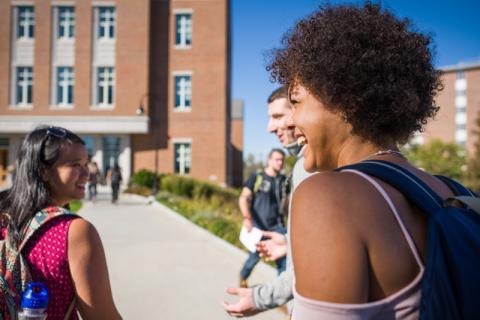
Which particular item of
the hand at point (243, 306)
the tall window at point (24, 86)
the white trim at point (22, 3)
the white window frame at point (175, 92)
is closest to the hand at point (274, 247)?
the hand at point (243, 306)

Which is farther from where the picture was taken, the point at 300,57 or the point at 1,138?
the point at 1,138

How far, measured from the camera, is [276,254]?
8.95 feet

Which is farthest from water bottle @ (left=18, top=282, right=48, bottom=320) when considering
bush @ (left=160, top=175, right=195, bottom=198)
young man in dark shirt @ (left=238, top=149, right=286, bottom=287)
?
bush @ (left=160, top=175, right=195, bottom=198)

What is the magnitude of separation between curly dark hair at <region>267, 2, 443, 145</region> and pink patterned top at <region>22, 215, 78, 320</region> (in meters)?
1.31

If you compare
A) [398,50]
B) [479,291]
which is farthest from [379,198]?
[398,50]

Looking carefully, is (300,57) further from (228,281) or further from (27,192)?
(228,281)

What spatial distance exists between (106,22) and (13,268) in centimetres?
3275

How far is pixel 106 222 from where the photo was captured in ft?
44.5

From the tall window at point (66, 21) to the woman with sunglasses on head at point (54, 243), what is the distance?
32.7 metres

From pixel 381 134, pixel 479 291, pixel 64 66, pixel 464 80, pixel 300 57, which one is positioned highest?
pixel 464 80

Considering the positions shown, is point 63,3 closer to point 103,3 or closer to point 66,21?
point 66,21

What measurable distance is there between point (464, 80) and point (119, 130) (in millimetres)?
74548

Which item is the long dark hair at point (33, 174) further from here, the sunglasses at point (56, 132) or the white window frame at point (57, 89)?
the white window frame at point (57, 89)

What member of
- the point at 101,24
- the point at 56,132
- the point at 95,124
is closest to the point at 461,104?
the point at 101,24
